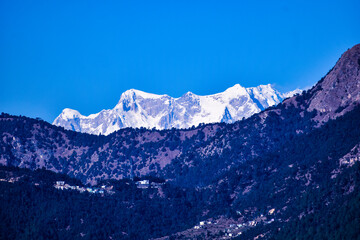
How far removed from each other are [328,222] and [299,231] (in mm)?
10116

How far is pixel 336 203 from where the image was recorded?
650 feet

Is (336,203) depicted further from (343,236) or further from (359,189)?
(343,236)

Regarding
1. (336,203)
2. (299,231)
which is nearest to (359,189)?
(336,203)

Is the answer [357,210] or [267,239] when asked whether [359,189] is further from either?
[267,239]

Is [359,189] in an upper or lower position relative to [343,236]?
upper

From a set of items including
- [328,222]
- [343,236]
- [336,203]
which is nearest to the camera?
[343,236]

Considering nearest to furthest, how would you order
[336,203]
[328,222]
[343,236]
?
[343,236] < [328,222] < [336,203]

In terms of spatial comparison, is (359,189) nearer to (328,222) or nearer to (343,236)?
(328,222)

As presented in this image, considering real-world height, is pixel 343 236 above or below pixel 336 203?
below

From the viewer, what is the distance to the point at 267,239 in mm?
198875

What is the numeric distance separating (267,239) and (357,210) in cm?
3056

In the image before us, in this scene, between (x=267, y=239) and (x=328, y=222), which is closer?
(x=328, y=222)

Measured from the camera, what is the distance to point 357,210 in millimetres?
179625

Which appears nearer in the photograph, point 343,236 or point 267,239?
point 343,236
